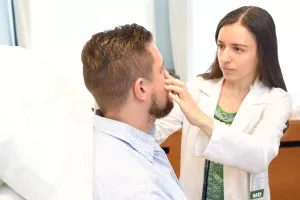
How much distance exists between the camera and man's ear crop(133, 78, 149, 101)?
894mm

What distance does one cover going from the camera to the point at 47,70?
887 millimetres

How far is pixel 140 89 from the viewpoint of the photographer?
90 centimetres

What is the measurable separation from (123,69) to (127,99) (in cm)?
7

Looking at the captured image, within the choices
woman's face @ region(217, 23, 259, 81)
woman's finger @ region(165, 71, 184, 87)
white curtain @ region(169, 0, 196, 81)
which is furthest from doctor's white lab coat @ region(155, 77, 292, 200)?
white curtain @ region(169, 0, 196, 81)

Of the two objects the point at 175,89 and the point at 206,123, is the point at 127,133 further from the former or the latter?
the point at 206,123

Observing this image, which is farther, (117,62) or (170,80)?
(170,80)

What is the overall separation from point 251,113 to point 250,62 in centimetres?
17

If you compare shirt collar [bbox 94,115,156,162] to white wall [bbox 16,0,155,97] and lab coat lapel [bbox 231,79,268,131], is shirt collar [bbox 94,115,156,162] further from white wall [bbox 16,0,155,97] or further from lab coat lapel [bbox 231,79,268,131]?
white wall [bbox 16,0,155,97]

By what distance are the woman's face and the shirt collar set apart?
46 centimetres

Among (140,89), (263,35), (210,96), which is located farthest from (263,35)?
(140,89)

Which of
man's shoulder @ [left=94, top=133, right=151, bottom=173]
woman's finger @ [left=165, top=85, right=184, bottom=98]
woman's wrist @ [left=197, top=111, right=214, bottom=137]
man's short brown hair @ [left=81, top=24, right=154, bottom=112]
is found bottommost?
woman's wrist @ [left=197, top=111, right=214, bottom=137]

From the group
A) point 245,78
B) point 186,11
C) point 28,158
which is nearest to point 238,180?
point 245,78

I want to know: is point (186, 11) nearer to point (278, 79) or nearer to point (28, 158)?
point (278, 79)

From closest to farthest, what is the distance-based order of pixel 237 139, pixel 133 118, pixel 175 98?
pixel 133 118, pixel 175 98, pixel 237 139
